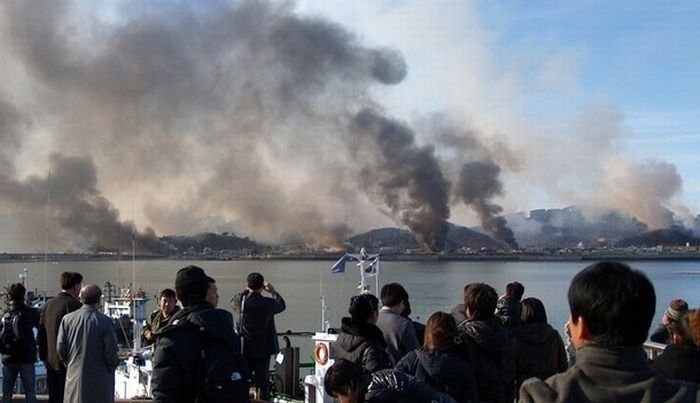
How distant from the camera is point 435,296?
2712 inches

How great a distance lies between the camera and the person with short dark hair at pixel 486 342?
538 cm

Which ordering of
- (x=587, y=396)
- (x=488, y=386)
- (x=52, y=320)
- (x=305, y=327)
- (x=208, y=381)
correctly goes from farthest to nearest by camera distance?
(x=305, y=327) → (x=52, y=320) → (x=488, y=386) → (x=208, y=381) → (x=587, y=396)

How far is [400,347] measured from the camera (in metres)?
5.75

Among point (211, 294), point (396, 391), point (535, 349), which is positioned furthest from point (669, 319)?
point (396, 391)

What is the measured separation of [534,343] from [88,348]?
3.42m

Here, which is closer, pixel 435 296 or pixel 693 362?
pixel 693 362

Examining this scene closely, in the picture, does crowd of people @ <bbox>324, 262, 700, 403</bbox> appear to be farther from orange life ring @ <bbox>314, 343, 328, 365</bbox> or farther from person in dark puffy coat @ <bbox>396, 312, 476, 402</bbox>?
orange life ring @ <bbox>314, 343, 328, 365</bbox>

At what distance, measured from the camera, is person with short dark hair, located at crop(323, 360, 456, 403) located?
3.63 metres

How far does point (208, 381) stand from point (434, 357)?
1242 mm

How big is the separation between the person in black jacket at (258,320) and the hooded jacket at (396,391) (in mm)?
4502

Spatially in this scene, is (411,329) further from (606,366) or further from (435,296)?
(435,296)

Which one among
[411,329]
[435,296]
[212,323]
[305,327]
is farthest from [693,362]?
[435,296]

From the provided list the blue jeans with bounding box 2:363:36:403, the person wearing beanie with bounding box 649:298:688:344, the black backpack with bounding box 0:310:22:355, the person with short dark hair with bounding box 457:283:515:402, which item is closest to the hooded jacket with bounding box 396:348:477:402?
the person with short dark hair with bounding box 457:283:515:402

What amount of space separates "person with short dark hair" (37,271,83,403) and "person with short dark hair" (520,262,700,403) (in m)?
5.80
